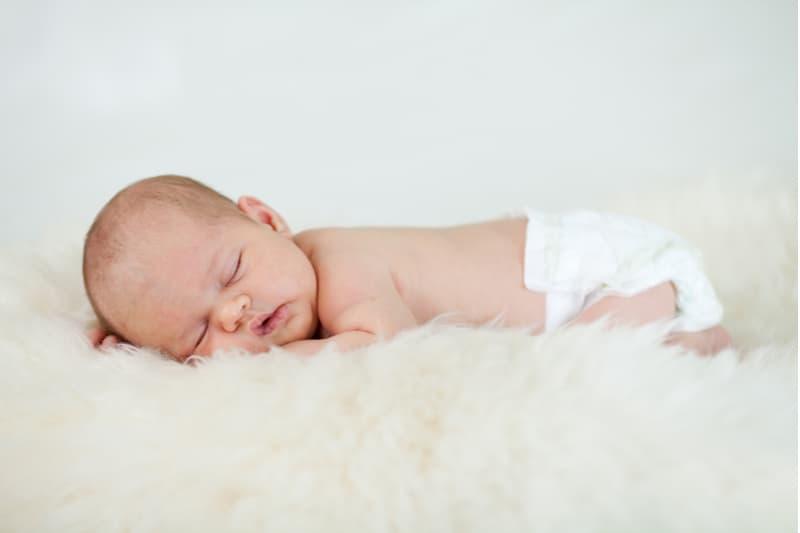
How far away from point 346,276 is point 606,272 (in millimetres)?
507

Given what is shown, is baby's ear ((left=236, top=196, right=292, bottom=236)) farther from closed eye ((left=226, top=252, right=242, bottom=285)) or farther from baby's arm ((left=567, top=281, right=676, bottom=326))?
baby's arm ((left=567, top=281, right=676, bottom=326))

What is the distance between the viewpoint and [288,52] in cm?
283

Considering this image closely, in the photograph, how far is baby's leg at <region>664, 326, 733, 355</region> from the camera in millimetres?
1596

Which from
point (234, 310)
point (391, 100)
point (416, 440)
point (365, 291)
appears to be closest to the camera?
point (416, 440)

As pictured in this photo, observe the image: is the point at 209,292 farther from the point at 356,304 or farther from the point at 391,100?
the point at 391,100

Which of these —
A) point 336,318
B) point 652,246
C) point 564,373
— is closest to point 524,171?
point 652,246

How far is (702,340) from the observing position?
1.61 meters

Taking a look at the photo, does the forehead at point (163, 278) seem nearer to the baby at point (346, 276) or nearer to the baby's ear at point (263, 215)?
the baby at point (346, 276)

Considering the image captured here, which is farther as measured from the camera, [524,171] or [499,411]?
Result: [524,171]

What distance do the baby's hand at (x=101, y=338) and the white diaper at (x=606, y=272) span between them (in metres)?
0.73

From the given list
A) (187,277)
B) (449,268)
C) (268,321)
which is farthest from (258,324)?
(449,268)

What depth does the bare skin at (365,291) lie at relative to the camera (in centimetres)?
132

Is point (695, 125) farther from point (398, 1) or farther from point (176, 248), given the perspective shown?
point (176, 248)

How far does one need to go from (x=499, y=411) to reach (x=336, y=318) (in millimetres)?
421
